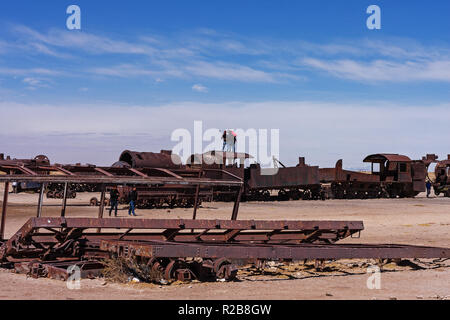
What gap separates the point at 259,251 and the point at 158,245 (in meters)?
1.75

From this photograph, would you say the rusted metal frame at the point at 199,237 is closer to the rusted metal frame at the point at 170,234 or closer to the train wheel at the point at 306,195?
the rusted metal frame at the point at 170,234

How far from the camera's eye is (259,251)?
9.28m

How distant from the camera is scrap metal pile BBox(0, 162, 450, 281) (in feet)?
29.2

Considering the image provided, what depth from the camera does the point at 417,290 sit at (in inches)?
340

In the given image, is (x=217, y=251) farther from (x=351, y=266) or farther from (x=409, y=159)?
(x=409, y=159)

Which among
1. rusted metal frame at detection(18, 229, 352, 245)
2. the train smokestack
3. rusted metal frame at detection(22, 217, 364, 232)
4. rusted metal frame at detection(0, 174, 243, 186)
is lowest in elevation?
rusted metal frame at detection(18, 229, 352, 245)

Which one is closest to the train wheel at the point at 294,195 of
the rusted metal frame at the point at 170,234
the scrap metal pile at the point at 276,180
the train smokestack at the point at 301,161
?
the scrap metal pile at the point at 276,180

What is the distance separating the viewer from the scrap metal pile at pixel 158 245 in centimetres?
891

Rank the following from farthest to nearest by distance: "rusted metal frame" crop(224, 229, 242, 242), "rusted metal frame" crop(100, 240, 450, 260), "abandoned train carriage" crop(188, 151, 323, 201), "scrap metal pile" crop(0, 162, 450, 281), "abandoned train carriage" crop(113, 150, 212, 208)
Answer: "abandoned train carriage" crop(188, 151, 323, 201), "abandoned train carriage" crop(113, 150, 212, 208), "rusted metal frame" crop(224, 229, 242, 242), "scrap metal pile" crop(0, 162, 450, 281), "rusted metal frame" crop(100, 240, 450, 260)

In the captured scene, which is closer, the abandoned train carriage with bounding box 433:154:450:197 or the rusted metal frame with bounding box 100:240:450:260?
the rusted metal frame with bounding box 100:240:450:260

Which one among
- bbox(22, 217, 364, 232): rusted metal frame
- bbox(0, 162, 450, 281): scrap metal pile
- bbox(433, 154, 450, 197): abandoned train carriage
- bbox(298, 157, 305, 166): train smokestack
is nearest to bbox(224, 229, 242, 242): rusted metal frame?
bbox(0, 162, 450, 281): scrap metal pile

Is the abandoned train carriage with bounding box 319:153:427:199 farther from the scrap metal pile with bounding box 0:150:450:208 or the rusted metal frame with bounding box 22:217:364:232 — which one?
the rusted metal frame with bounding box 22:217:364:232

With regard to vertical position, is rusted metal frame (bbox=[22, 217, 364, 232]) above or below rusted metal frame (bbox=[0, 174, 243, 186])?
below
